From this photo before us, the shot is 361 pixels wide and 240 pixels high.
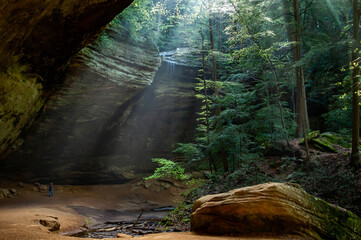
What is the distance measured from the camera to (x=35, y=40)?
698 centimetres

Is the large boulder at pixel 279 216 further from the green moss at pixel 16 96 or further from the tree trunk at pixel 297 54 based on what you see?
the green moss at pixel 16 96

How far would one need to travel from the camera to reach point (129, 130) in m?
19.5

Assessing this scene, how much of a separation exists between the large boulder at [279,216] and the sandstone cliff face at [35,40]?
22.6 feet

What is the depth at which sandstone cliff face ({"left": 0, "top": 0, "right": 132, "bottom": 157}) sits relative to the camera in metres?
5.71

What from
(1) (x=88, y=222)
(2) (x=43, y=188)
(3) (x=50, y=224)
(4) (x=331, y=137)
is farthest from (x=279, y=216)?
(2) (x=43, y=188)

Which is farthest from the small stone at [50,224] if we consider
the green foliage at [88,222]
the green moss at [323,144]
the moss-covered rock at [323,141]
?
the green moss at [323,144]

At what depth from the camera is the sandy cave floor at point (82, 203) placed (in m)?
9.23

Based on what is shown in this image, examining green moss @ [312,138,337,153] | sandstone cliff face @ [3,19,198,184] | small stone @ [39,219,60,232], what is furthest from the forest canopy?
small stone @ [39,219,60,232]

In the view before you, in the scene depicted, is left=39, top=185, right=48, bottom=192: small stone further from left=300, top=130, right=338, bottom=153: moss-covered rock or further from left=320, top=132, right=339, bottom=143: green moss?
left=320, top=132, right=339, bottom=143: green moss

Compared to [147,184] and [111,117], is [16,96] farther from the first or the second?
[147,184]

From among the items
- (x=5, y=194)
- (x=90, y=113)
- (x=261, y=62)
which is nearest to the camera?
(x=261, y=62)

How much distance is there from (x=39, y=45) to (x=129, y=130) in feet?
41.9

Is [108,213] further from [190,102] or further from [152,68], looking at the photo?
[190,102]

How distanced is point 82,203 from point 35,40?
10.3 m
